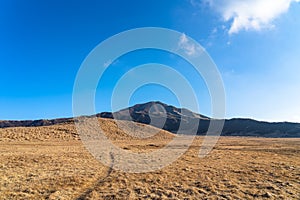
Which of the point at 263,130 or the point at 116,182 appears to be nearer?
the point at 116,182

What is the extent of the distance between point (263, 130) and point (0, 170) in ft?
→ 497

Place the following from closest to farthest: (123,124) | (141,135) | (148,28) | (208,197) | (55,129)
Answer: (208,197) → (148,28) → (55,129) → (141,135) → (123,124)

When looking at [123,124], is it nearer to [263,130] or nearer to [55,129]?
[55,129]

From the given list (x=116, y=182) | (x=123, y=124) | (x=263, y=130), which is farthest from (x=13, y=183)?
(x=263, y=130)

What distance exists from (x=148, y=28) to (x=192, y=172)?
19080mm

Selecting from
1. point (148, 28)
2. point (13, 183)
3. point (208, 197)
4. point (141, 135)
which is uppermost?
point (148, 28)

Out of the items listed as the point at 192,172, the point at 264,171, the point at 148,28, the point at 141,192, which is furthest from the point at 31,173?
the point at 148,28

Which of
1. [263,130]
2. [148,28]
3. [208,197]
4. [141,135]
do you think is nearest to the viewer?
[208,197]

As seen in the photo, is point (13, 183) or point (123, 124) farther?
point (123, 124)

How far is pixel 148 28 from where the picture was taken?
32094mm

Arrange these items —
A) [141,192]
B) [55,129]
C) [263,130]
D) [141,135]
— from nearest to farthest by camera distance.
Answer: [141,192]
[55,129]
[141,135]
[263,130]

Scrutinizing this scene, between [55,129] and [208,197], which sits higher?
[55,129]

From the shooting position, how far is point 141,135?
289 ft

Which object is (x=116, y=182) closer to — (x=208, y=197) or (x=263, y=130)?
(x=208, y=197)
